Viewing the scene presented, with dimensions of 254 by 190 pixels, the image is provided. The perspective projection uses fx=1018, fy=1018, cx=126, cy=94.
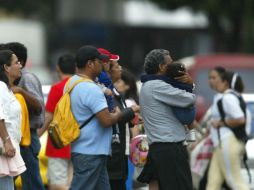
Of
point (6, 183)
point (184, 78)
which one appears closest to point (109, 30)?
point (184, 78)

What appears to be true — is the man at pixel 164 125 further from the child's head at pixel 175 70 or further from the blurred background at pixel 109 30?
the blurred background at pixel 109 30

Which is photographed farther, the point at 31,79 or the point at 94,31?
the point at 94,31

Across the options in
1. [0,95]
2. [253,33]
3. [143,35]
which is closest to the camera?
[0,95]

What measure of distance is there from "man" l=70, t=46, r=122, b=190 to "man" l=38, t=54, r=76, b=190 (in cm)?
221

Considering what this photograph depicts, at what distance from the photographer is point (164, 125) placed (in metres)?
8.90

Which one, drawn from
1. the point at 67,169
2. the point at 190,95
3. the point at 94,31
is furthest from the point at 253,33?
the point at 190,95

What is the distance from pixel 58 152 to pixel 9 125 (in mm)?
2699

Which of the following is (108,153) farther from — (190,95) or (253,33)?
(253,33)

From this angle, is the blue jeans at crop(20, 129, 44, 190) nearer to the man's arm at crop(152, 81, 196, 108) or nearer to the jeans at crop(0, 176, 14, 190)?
the jeans at crop(0, 176, 14, 190)

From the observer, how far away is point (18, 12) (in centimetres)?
5116

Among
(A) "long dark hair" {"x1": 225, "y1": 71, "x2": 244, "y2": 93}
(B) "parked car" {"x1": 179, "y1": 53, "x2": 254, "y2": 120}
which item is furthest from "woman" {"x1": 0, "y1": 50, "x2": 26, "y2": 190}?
(B) "parked car" {"x1": 179, "y1": 53, "x2": 254, "y2": 120}

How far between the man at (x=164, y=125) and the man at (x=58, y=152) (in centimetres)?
203

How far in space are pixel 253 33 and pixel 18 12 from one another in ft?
75.6

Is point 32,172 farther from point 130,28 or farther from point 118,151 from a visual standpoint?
point 130,28
